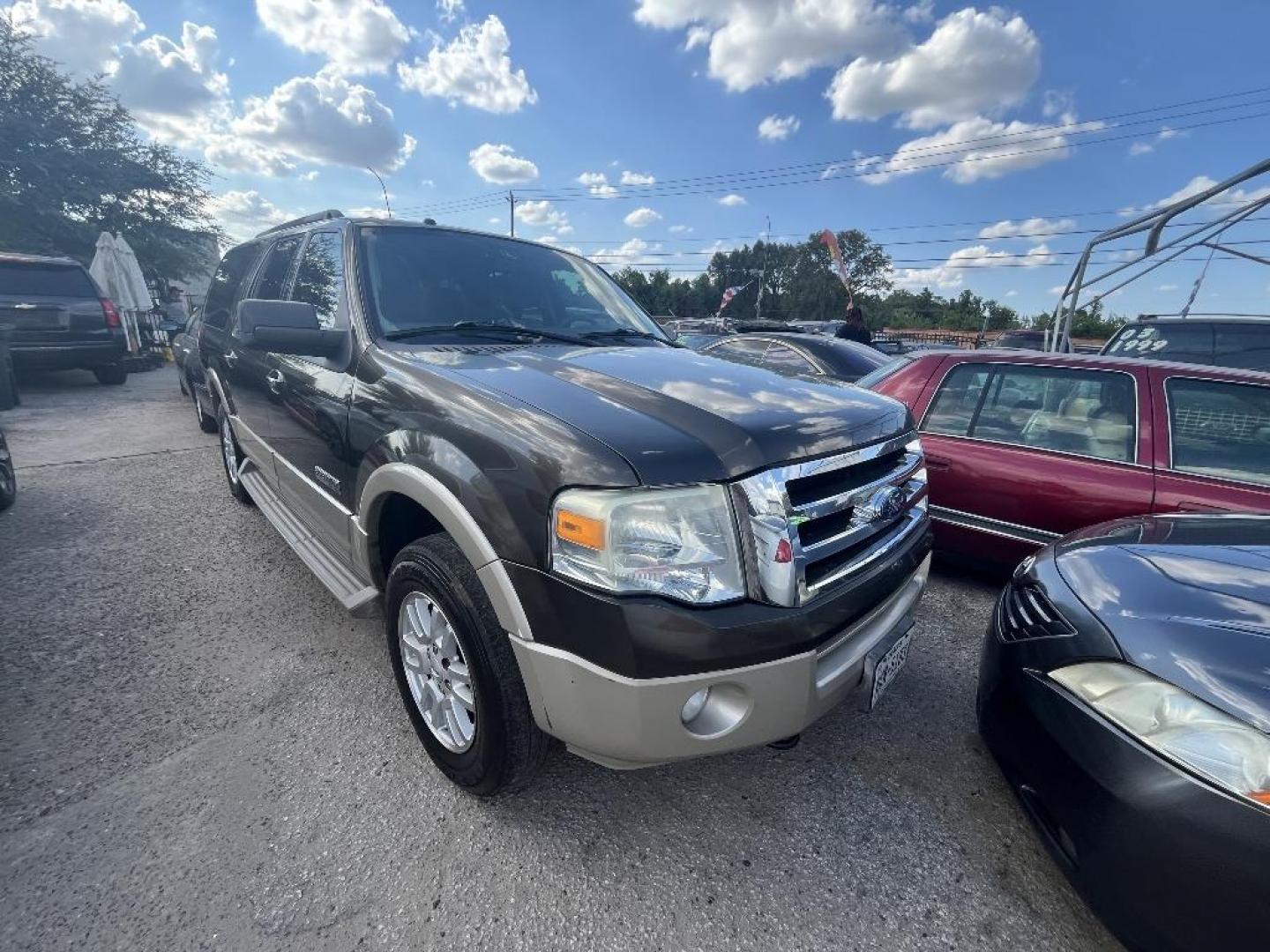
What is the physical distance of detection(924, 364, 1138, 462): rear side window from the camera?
126 inches

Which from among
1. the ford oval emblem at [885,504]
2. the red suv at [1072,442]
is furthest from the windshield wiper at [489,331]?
the red suv at [1072,442]

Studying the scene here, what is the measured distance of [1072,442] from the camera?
329 cm

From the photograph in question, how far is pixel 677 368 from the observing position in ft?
7.34

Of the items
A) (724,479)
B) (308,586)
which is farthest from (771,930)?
(308,586)

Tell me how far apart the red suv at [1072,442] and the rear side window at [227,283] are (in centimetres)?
447

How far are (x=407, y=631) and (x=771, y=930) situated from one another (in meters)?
1.44

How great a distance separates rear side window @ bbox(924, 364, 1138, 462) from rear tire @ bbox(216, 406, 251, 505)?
4.83 m

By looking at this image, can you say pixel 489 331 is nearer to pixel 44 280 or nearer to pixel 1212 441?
pixel 1212 441

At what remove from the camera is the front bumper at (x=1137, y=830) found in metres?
1.18

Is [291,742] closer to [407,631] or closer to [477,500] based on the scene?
[407,631]

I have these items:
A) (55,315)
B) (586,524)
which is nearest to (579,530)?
(586,524)

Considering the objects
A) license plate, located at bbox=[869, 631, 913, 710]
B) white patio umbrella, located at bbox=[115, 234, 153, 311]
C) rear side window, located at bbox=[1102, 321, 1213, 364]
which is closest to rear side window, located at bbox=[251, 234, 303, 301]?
license plate, located at bbox=[869, 631, 913, 710]

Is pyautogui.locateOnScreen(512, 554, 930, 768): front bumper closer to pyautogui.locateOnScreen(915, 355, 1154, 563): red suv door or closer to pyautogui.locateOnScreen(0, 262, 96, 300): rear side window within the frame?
pyautogui.locateOnScreen(915, 355, 1154, 563): red suv door

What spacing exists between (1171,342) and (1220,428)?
4346mm
